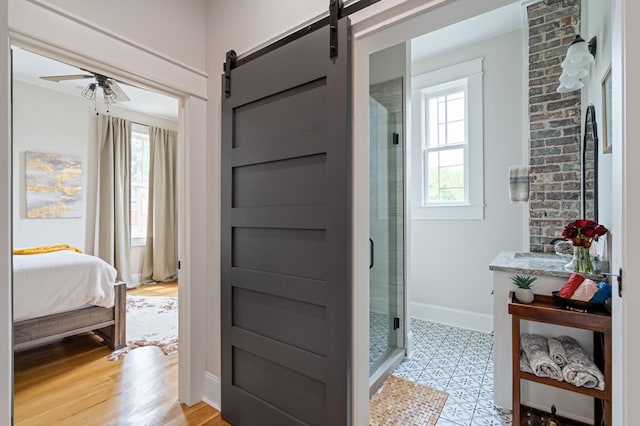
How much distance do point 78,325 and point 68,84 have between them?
11.5ft

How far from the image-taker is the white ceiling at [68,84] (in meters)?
3.65

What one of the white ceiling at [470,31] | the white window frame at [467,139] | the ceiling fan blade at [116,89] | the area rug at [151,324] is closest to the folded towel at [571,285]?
the white window frame at [467,139]

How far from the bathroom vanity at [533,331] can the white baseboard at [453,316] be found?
49.2 inches

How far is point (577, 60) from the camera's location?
6.47 feet

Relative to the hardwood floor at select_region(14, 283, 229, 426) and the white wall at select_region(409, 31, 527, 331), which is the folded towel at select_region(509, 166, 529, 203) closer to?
the white wall at select_region(409, 31, 527, 331)

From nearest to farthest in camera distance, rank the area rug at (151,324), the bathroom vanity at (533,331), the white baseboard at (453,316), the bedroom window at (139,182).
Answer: the bathroom vanity at (533,331), the area rug at (151,324), the white baseboard at (453,316), the bedroom window at (139,182)

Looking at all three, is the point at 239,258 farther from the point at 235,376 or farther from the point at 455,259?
the point at 455,259

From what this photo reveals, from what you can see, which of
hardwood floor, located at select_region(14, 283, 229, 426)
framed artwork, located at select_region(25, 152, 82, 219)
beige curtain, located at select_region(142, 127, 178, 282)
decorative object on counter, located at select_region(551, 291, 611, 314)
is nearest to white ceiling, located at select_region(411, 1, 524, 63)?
decorative object on counter, located at select_region(551, 291, 611, 314)

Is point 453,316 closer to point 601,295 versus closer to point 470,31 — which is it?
point 601,295

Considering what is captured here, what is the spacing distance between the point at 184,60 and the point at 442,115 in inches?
111

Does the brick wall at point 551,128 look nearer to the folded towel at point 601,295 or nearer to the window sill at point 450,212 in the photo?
the window sill at point 450,212

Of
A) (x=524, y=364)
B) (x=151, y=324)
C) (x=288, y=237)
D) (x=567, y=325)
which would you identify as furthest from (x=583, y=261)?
(x=151, y=324)

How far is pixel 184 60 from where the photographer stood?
2010 mm

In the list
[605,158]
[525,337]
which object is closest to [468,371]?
[525,337]
